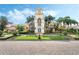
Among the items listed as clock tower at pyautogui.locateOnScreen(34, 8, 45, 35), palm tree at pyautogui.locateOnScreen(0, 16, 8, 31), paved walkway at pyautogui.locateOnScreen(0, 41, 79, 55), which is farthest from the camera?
clock tower at pyautogui.locateOnScreen(34, 8, 45, 35)

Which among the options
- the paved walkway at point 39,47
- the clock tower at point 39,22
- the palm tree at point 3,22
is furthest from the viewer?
the clock tower at point 39,22

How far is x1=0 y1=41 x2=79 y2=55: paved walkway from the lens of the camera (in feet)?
18.4

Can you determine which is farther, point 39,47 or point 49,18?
point 49,18

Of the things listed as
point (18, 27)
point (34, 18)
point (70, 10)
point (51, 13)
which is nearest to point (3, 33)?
point (18, 27)

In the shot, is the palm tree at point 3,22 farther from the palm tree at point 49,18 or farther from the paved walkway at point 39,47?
the palm tree at point 49,18

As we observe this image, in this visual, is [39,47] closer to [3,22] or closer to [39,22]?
[39,22]

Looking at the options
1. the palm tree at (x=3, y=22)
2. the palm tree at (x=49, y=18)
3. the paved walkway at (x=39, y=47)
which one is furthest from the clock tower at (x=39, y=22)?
the palm tree at (x=3, y=22)

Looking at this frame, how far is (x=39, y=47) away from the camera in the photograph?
573 centimetres

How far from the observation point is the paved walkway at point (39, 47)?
561cm

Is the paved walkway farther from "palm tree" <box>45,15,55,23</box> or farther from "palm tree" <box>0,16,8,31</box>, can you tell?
"palm tree" <box>45,15,55,23</box>

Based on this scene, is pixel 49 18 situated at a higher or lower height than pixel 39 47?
higher

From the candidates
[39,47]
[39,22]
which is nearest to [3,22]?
[39,22]

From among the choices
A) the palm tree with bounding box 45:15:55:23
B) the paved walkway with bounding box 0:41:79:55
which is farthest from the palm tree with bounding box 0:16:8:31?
the palm tree with bounding box 45:15:55:23

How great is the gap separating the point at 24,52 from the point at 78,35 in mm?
1325
